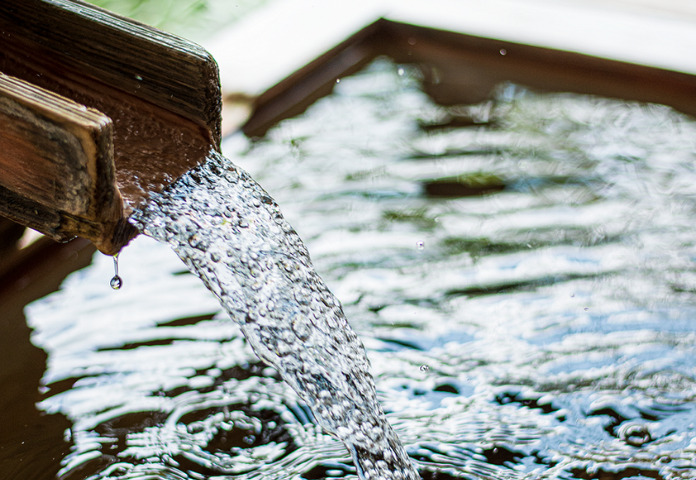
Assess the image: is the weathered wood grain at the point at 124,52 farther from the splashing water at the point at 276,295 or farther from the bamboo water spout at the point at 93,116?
the splashing water at the point at 276,295

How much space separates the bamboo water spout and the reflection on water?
2.08ft

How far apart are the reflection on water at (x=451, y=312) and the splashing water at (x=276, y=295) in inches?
9.3

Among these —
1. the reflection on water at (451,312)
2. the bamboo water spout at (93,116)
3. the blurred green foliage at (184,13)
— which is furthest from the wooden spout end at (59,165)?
the blurred green foliage at (184,13)

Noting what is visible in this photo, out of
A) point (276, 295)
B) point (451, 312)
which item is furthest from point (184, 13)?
point (276, 295)

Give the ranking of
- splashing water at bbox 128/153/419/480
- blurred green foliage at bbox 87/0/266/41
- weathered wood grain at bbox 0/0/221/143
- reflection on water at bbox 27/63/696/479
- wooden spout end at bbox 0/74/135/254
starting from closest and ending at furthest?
wooden spout end at bbox 0/74/135/254, splashing water at bbox 128/153/419/480, weathered wood grain at bbox 0/0/221/143, reflection on water at bbox 27/63/696/479, blurred green foliage at bbox 87/0/266/41

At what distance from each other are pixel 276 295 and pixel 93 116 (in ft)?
1.62

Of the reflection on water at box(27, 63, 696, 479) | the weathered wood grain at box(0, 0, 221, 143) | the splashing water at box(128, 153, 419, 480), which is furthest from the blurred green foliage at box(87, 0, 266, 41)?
the splashing water at box(128, 153, 419, 480)

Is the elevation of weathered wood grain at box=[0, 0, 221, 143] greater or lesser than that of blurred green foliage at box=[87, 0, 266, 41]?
lesser

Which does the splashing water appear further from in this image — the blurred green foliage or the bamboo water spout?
the blurred green foliage

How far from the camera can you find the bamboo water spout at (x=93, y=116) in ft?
4.60

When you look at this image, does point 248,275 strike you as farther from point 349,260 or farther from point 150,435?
point 349,260

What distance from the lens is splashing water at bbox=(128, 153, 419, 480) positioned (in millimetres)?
1583

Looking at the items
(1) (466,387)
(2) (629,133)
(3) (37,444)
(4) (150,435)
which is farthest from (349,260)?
(2) (629,133)

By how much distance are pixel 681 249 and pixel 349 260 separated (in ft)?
3.40
